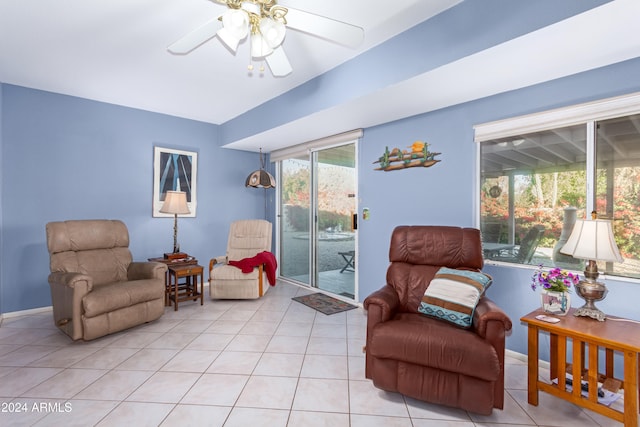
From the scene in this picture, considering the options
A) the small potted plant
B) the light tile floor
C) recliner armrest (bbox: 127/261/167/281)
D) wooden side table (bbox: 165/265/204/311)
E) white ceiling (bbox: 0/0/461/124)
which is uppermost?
white ceiling (bbox: 0/0/461/124)

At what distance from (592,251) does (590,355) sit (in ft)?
1.95

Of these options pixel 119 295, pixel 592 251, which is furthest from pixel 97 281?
pixel 592 251

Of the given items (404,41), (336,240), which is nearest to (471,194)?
(404,41)

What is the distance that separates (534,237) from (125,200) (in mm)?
4641

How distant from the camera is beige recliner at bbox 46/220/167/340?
105 inches

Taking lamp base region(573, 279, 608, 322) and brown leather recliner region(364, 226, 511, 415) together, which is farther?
lamp base region(573, 279, 608, 322)

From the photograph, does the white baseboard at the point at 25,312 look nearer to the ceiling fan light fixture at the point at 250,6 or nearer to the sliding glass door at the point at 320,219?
the sliding glass door at the point at 320,219

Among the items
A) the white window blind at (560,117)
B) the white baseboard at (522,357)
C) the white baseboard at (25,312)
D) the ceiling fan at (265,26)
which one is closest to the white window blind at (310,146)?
the white window blind at (560,117)

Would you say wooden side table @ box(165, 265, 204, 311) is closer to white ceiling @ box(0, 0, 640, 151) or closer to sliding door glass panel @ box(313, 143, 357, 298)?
sliding door glass panel @ box(313, 143, 357, 298)

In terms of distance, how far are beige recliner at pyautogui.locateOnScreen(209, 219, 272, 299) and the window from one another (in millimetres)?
2738

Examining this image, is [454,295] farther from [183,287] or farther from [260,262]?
[183,287]

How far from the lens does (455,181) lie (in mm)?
2920

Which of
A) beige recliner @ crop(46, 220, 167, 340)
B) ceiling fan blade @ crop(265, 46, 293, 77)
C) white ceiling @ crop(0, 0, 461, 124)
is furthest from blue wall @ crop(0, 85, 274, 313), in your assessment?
ceiling fan blade @ crop(265, 46, 293, 77)

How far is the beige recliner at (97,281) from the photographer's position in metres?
2.68
